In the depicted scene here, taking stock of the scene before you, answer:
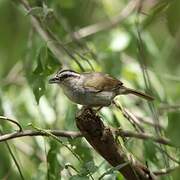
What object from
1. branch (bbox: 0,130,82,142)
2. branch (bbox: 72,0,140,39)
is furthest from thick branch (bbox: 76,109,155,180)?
branch (bbox: 72,0,140,39)

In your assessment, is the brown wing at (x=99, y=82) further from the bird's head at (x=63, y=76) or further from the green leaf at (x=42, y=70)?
the green leaf at (x=42, y=70)

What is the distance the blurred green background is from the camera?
10.8 feet

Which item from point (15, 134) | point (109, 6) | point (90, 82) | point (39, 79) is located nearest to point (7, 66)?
point (109, 6)

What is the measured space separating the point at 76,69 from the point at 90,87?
93 cm

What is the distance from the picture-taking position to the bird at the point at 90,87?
3689mm

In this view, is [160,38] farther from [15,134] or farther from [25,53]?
[15,134]

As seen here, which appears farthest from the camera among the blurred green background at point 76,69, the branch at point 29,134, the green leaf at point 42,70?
the blurred green background at point 76,69

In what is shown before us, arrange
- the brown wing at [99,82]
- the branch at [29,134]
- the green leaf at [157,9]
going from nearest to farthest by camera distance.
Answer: the green leaf at [157,9] < the branch at [29,134] < the brown wing at [99,82]

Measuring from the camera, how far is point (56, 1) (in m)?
4.83

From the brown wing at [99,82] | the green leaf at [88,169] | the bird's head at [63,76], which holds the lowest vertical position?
the green leaf at [88,169]

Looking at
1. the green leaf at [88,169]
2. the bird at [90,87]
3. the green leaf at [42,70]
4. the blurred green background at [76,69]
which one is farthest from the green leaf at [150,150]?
the green leaf at [88,169]

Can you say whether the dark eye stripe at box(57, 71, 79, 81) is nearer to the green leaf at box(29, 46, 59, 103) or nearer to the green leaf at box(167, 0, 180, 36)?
the green leaf at box(29, 46, 59, 103)

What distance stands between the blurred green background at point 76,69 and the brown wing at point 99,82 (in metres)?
0.09

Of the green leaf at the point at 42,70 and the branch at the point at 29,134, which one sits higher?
the green leaf at the point at 42,70
